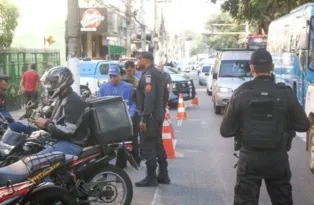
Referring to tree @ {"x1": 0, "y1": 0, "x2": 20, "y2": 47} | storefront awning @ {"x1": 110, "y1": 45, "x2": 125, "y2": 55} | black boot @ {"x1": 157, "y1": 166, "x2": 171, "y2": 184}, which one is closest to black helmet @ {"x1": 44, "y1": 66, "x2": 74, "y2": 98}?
black boot @ {"x1": 157, "y1": 166, "x2": 171, "y2": 184}

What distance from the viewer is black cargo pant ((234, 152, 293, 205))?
5.08 meters

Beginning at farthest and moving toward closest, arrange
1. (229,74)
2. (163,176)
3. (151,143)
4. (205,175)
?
(229,74) < (205,175) < (163,176) < (151,143)

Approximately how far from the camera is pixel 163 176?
29.2 feet

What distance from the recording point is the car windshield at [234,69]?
20.3 meters

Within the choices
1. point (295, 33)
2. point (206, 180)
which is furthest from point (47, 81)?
point (295, 33)

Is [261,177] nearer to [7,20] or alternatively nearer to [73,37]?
[73,37]

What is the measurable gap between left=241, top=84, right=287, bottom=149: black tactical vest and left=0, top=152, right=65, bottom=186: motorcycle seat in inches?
73.5

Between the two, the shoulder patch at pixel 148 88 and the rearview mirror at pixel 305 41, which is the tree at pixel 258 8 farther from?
the shoulder patch at pixel 148 88

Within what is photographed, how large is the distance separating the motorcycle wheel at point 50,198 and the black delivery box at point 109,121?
983 mm

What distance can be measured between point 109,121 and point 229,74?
1413cm

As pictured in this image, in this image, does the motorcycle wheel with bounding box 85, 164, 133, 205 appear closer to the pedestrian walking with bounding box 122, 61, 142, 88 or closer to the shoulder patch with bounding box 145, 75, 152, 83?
the shoulder patch with bounding box 145, 75, 152, 83

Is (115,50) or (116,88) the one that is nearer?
(116,88)

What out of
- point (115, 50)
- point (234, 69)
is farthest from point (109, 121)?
point (115, 50)

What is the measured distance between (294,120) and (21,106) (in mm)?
18466
